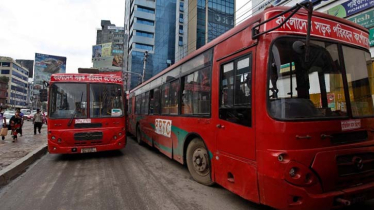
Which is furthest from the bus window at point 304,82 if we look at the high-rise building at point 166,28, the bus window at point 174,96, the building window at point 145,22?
the building window at point 145,22

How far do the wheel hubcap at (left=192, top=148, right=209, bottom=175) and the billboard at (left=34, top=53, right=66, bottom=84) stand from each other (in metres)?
71.9

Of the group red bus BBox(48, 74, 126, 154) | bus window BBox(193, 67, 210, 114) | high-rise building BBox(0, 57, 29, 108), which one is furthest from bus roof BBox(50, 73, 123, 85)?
high-rise building BBox(0, 57, 29, 108)

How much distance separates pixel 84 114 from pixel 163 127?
104 inches

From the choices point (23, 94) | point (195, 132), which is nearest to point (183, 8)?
point (195, 132)

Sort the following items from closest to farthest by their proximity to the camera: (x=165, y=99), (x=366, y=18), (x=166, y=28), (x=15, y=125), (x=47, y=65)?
(x=165, y=99) < (x=366, y=18) < (x=15, y=125) < (x=166, y=28) < (x=47, y=65)

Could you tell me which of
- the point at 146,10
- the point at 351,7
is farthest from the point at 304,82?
the point at 146,10

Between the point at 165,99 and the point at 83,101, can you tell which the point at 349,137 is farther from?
the point at 83,101

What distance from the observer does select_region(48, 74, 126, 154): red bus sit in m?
7.17

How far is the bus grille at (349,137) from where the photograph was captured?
3016 millimetres

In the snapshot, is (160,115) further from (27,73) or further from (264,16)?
(27,73)

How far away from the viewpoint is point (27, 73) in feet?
345

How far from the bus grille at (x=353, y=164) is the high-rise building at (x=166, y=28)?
5670 cm

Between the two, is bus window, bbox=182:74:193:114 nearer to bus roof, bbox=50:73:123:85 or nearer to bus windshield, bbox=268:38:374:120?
bus windshield, bbox=268:38:374:120

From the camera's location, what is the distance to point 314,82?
3242 millimetres
